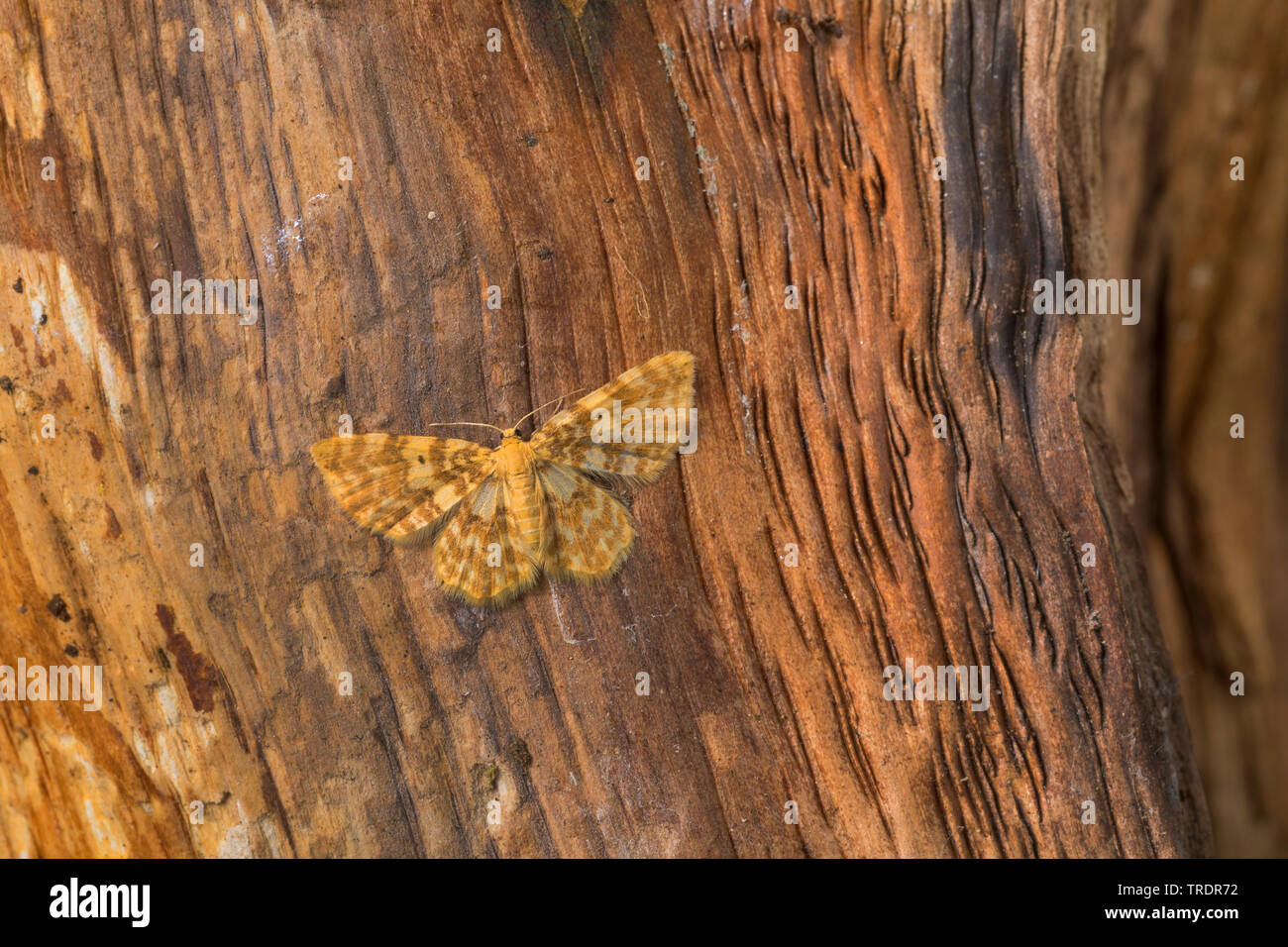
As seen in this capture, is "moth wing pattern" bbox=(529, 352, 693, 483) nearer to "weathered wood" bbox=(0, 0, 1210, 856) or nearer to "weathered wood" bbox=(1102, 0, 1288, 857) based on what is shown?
"weathered wood" bbox=(0, 0, 1210, 856)

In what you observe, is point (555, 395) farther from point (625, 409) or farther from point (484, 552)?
point (484, 552)

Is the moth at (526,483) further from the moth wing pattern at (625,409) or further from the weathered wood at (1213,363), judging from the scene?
the weathered wood at (1213,363)

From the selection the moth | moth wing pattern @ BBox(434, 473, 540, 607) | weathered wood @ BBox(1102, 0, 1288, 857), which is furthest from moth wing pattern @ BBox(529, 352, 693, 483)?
weathered wood @ BBox(1102, 0, 1288, 857)

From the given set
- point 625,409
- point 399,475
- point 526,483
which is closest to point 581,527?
point 526,483

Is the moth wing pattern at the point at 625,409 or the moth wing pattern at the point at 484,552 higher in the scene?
the moth wing pattern at the point at 625,409

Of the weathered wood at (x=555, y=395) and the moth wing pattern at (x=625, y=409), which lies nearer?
the weathered wood at (x=555, y=395)

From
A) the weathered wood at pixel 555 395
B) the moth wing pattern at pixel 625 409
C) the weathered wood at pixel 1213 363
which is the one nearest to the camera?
the weathered wood at pixel 555 395

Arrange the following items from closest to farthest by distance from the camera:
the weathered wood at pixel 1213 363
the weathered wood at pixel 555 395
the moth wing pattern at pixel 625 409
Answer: the weathered wood at pixel 555 395 < the moth wing pattern at pixel 625 409 < the weathered wood at pixel 1213 363

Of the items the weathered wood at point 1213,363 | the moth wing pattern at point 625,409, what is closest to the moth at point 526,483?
the moth wing pattern at point 625,409
